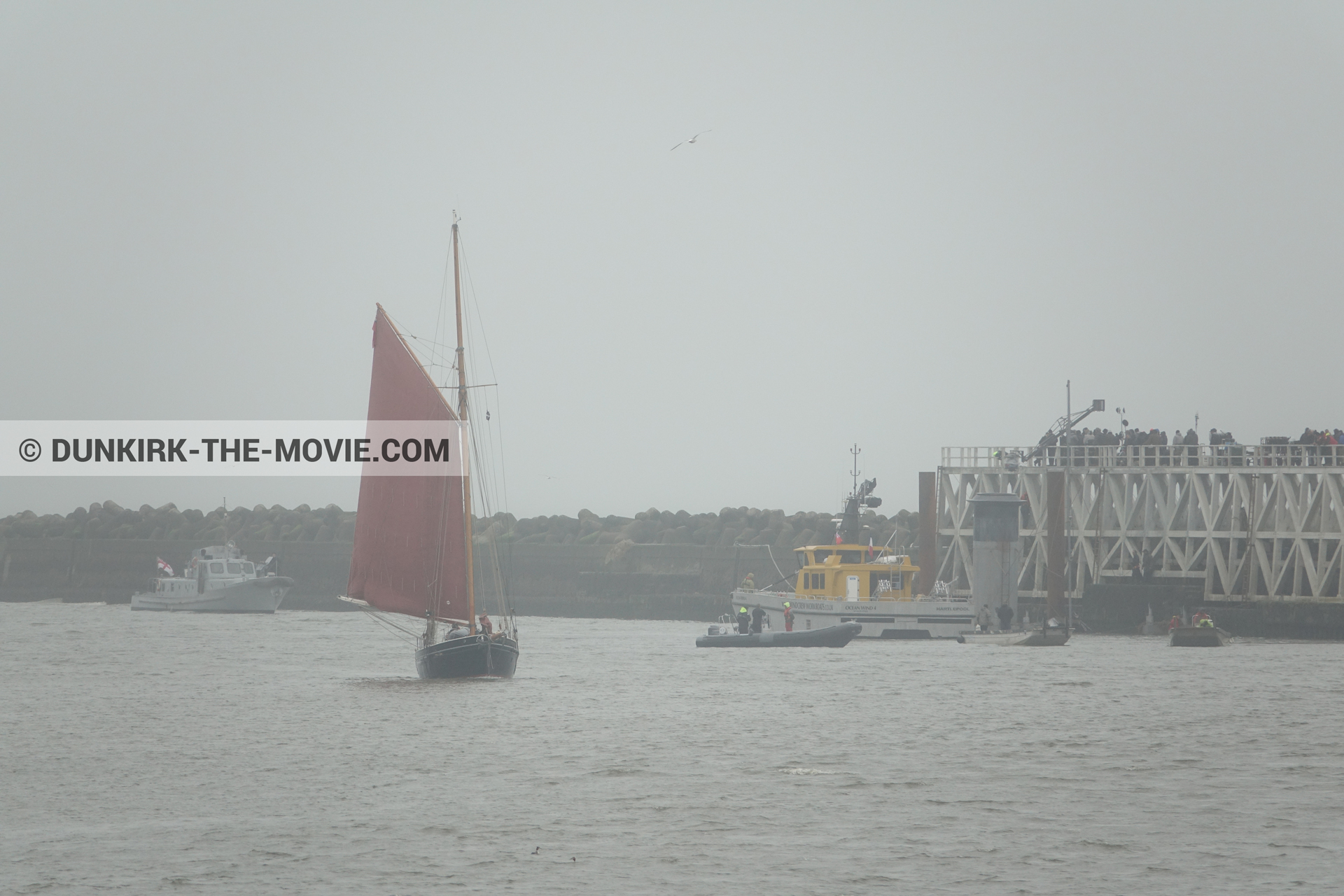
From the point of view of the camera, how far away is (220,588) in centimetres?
10288

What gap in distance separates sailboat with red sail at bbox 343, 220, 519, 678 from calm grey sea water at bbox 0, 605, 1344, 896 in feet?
5.28

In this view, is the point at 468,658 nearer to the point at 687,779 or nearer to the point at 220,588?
the point at 687,779

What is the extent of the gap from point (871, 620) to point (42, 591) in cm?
7686

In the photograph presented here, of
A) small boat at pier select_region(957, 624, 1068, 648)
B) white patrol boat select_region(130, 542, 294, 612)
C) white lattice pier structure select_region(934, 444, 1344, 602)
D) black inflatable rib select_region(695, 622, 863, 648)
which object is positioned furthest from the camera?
white patrol boat select_region(130, 542, 294, 612)

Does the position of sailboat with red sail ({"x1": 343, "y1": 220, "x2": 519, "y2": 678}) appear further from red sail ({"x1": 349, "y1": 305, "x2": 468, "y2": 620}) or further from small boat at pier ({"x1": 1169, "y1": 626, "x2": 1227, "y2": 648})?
small boat at pier ({"x1": 1169, "y1": 626, "x2": 1227, "y2": 648})

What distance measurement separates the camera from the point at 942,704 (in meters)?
43.2

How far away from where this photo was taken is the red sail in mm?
45219

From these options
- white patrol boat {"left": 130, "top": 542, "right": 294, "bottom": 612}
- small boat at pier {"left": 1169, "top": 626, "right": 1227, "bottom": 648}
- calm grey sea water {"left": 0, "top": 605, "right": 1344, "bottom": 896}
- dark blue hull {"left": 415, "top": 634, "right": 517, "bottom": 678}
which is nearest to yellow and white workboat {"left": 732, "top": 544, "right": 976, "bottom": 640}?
calm grey sea water {"left": 0, "top": 605, "right": 1344, "bottom": 896}

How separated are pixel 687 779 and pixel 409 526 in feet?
56.8

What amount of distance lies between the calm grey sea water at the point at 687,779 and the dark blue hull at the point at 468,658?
3.34 ft

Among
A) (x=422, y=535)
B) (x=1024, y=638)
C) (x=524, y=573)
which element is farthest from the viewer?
(x=524, y=573)

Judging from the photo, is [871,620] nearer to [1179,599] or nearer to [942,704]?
[1179,599]

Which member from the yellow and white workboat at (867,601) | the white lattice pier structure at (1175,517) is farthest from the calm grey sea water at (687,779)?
the white lattice pier structure at (1175,517)

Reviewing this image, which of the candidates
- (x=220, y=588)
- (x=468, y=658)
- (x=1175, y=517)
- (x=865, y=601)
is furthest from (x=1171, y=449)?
(x=220, y=588)
